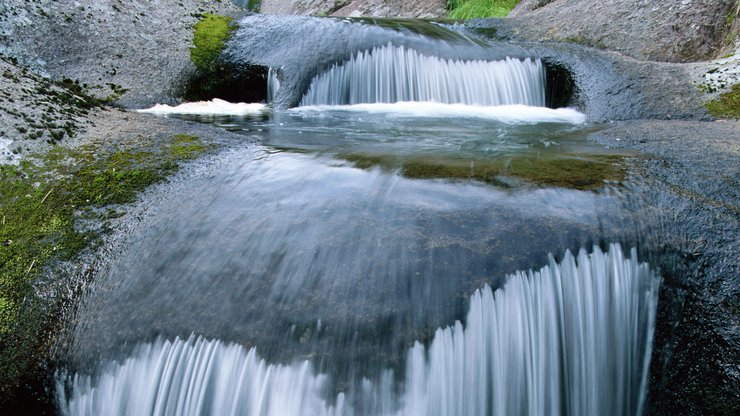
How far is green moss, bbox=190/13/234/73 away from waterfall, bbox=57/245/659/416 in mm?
6157

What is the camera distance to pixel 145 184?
375 cm

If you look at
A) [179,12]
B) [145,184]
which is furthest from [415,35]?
[145,184]

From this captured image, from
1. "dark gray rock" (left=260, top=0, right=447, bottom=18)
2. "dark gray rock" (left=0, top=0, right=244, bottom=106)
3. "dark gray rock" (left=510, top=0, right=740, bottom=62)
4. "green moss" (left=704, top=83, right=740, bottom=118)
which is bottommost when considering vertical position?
"green moss" (left=704, top=83, right=740, bottom=118)

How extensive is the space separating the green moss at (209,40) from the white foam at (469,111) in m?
1.58

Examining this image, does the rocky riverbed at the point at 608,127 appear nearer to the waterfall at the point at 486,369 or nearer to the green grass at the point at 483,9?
the waterfall at the point at 486,369

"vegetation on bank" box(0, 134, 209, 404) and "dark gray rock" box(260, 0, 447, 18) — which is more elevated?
"dark gray rock" box(260, 0, 447, 18)

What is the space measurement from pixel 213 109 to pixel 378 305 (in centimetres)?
600

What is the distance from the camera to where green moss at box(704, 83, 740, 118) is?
6031 mm

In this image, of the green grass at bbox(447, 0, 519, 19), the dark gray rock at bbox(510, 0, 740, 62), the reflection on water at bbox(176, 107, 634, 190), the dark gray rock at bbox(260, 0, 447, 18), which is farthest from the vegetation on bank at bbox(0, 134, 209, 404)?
the dark gray rock at bbox(260, 0, 447, 18)

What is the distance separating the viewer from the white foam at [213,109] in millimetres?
7340

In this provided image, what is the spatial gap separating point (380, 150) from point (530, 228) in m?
2.00

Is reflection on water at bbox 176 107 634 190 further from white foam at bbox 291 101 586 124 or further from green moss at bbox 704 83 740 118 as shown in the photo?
green moss at bbox 704 83 740 118

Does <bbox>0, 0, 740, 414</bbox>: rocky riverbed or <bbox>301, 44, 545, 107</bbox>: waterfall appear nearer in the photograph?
<bbox>0, 0, 740, 414</bbox>: rocky riverbed

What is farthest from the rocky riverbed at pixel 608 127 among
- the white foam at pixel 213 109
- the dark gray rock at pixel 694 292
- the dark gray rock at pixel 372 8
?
the dark gray rock at pixel 372 8
